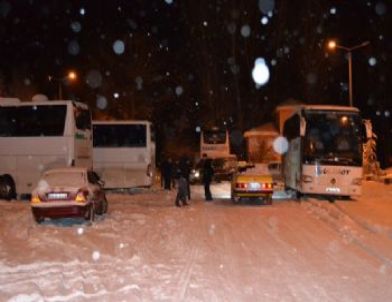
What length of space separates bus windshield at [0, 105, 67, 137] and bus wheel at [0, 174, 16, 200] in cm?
175

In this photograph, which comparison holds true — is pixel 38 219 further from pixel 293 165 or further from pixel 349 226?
pixel 293 165

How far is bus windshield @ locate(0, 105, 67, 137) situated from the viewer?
24953mm

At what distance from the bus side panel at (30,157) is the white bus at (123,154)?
15.9 feet

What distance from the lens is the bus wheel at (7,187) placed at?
25125 mm

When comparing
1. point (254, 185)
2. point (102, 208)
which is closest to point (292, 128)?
point (254, 185)

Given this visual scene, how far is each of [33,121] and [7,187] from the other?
2.84 meters

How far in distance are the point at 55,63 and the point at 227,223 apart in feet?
125

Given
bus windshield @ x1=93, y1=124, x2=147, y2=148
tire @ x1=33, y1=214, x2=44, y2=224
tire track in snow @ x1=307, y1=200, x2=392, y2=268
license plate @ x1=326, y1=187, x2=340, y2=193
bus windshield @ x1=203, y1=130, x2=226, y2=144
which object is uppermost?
bus windshield @ x1=203, y1=130, x2=226, y2=144

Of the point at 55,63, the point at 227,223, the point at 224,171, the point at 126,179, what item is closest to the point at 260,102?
the point at 55,63

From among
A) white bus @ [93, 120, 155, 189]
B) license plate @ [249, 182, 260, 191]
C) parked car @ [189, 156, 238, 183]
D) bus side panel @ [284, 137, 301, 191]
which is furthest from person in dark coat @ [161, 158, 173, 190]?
license plate @ [249, 182, 260, 191]

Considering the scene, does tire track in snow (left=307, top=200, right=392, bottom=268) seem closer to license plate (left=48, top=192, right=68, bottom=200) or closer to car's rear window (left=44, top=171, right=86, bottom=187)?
car's rear window (left=44, top=171, right=86, bottom=187)

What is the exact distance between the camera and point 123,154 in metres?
29.7

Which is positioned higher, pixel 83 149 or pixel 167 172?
pixel 83 149

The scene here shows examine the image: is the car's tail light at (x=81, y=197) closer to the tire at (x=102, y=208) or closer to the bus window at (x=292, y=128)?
the tire at (x=102, y=208)
